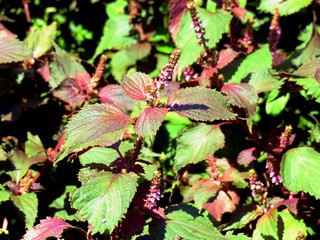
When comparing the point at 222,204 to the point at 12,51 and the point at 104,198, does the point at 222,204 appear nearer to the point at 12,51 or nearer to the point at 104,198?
the point at 104,198

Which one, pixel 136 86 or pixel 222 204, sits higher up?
pixel 136 86

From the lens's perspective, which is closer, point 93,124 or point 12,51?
point 93,124

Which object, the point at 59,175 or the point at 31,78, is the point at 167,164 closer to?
the point at 59,175

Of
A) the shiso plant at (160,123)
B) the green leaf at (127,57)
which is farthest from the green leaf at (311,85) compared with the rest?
the green leaf at (127,57)

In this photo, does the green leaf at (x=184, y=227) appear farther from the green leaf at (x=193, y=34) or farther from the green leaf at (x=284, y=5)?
the green leaf at (x=284, y=5)

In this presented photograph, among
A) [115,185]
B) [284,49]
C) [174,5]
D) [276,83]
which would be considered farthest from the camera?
[284,49]

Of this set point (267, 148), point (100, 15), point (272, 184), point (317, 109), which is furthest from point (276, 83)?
point (100, 15)

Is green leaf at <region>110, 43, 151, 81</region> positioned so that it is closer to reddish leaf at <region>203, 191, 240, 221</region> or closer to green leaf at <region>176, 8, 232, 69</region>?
green leaf at <region>176, 8, 232, 69</region>

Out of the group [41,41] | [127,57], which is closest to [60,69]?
[41,41]
